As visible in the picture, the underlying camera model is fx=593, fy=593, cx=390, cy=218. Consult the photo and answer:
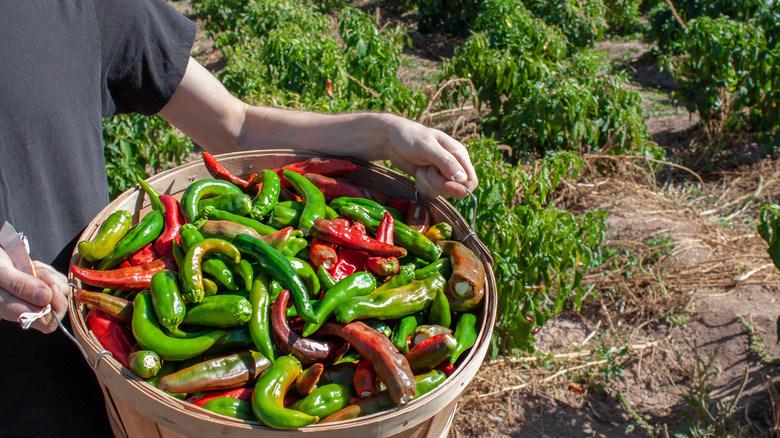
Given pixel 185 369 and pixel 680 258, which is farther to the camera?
pixel 680 258

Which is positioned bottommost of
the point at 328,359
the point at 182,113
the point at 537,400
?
the point at 537,400

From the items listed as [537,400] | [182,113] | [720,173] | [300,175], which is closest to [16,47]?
[182,113]

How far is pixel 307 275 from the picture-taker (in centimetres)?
238

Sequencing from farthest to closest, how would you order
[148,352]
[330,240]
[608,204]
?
[608,204]
[330,240]
[148,352]

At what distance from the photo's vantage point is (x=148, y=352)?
77.3 inches

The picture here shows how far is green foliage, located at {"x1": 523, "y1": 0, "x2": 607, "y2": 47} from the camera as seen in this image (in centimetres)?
896

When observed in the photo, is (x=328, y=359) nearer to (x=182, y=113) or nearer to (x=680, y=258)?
(x=182, y=113)

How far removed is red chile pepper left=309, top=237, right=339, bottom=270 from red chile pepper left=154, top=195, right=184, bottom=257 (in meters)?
0.57

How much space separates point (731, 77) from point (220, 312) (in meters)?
6.68

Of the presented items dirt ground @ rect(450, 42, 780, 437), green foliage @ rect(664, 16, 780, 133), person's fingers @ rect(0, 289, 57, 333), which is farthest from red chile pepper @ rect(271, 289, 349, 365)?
green foliage @ rect(664, 16, 780, 133)

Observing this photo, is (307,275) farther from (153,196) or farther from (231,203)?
(153,196)

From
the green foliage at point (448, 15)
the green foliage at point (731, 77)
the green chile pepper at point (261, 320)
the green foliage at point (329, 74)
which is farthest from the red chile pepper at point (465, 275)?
the green foliage at point (448, 15)

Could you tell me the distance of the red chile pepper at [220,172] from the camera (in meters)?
2.84

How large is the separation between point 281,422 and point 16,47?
68.9 inches
